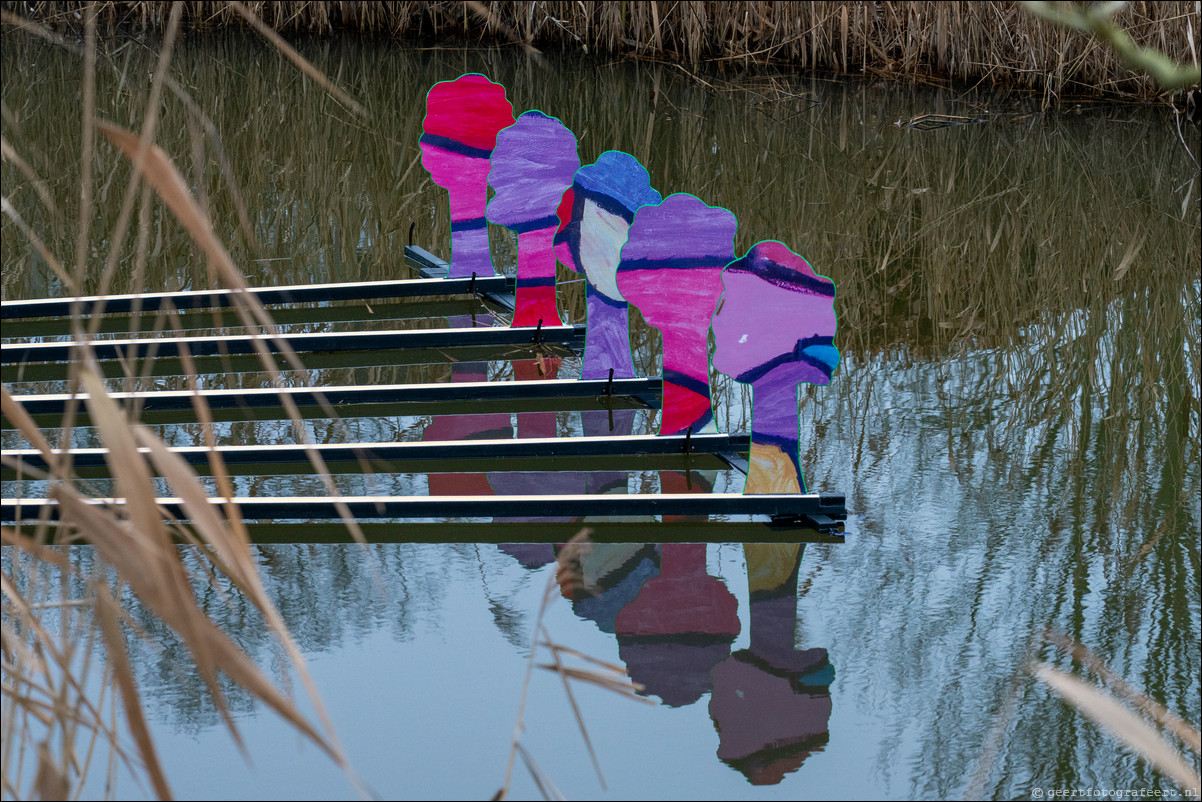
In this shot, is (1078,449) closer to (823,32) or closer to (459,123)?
(459,123)

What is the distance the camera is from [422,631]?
198 cm

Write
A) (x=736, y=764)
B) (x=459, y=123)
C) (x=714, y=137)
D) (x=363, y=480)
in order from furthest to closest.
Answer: (x=714, y=137) → (x=459, y=123) → (x=363, y=480) → (x=736, y=764)

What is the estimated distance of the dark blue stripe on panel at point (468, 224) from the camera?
3.84 meters

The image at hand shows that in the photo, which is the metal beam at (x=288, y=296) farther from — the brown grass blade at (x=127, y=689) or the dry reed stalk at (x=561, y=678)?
the brown grass blade at (x=127, y=689)

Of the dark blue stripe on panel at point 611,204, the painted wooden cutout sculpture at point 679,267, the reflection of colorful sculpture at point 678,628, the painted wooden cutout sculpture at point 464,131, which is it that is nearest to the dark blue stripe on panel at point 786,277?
the painted wooden cutout sculpture at point 679,267

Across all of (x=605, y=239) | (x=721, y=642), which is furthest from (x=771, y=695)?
(x=605, y=239)

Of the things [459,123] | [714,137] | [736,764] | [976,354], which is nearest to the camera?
[736,764]

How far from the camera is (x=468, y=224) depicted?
151 inches

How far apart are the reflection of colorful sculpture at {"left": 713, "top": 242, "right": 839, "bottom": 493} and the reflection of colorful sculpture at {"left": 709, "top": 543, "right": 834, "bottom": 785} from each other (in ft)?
0.84

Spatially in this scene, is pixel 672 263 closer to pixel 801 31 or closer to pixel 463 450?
pixel 463 450

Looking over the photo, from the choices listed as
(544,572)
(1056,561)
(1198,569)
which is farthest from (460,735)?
(1198,569)

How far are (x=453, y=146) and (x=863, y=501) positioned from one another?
Result: 5.72 feet

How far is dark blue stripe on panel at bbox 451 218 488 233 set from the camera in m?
3.84

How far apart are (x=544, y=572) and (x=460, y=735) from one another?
1.60 feet
